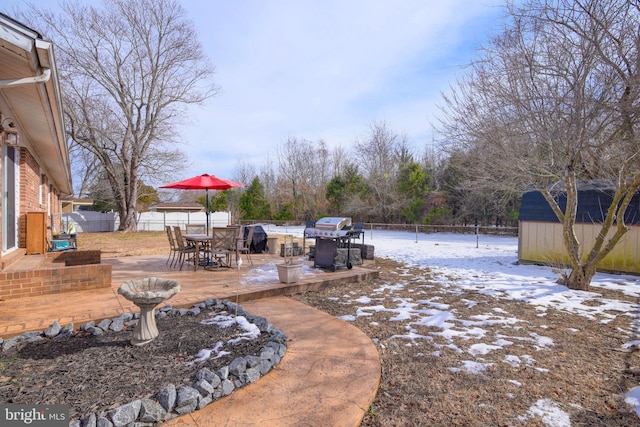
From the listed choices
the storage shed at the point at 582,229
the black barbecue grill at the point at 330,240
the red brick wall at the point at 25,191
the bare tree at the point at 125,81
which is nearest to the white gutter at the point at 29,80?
the red brick wall at the point at 25,191

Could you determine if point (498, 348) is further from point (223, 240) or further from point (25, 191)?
point (25, 191)

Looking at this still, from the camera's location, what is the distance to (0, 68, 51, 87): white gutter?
300 cm

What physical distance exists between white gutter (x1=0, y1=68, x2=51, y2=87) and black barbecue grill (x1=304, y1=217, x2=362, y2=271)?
4795 mm

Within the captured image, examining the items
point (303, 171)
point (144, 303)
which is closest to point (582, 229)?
point (144, 303)

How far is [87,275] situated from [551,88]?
7.54 m

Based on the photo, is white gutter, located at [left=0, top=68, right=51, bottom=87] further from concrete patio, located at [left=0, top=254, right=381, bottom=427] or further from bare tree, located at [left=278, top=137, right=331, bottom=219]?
bare tree, located at [left=278, top=137, right=331, bottom=219]

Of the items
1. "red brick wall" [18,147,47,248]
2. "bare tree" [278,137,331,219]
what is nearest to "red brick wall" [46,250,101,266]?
"red brick wall" [18,147,47,248]

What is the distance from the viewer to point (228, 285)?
526cm

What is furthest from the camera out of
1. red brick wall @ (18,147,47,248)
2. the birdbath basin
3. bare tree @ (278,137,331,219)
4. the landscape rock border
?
bare tree @ (278,137,331,219)

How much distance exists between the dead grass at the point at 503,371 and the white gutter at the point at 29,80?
3815 millimetres

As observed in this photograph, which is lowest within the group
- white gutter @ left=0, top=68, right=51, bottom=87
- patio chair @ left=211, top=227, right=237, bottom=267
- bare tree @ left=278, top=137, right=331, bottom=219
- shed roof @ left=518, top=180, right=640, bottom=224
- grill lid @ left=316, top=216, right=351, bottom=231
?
patio chair @ left=211, top=227, right=237, bottom=267

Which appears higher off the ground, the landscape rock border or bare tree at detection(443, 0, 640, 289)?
bare tree at detection(443, 0, 640, 289)

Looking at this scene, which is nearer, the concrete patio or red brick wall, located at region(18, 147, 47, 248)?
the concrete patio

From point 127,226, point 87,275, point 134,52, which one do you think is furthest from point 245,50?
point 127,226
